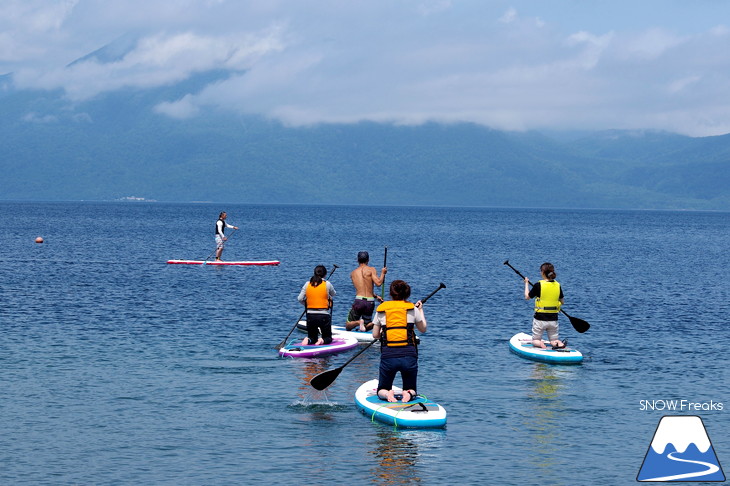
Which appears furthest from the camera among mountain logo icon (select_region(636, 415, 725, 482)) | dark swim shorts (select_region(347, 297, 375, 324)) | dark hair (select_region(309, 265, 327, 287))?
dark swim shorts (select_region(347, 297, 375, 324))

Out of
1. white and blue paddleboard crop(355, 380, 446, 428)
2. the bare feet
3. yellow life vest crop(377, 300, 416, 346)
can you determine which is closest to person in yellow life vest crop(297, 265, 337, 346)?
white and blue paddleboard crop(355, 380, 446, 428)

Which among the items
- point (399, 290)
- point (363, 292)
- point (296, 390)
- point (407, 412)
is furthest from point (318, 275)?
point (399, 290)

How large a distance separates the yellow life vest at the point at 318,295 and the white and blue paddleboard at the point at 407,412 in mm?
5702

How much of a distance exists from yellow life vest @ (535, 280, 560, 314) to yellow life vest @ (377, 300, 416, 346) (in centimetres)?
832

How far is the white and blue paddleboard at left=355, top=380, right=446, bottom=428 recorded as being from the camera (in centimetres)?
2095

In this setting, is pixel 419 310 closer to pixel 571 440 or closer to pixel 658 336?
pixel 571 440

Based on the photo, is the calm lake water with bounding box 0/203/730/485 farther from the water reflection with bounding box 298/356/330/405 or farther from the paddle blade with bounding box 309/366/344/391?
the paddle blade with bounding box 309/366/344/391

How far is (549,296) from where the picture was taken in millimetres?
27734

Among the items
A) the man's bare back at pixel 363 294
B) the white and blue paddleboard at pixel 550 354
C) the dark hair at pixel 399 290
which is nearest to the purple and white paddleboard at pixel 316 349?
the man's bare back at pixel 363 294

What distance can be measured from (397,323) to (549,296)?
8757mm

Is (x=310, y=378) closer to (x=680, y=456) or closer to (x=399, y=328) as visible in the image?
(x=399, y=328)

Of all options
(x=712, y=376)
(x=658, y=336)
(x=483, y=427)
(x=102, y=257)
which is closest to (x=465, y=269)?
(x=102, y=257)

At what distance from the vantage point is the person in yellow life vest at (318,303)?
27.3 meters

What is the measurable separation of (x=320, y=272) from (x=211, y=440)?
736cm
